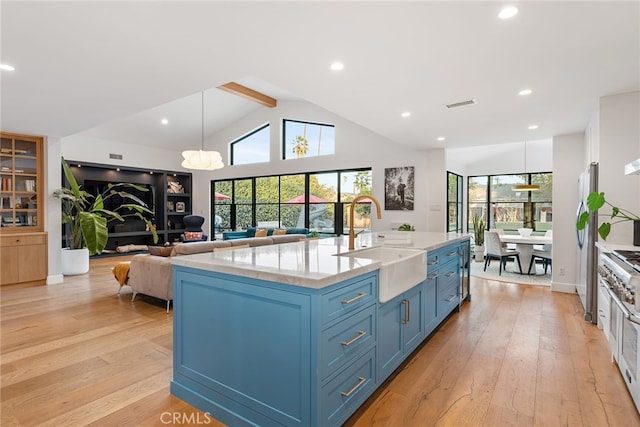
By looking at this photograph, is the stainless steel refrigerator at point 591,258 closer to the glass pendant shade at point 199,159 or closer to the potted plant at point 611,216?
the potted plant at point 611,216

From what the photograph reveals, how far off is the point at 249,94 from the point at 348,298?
23.0 ft

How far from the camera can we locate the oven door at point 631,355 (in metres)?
1.96

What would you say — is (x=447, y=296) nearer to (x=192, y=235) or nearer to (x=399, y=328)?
(x=399, y=328)

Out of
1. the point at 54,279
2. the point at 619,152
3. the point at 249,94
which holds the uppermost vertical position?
the point at 249,94

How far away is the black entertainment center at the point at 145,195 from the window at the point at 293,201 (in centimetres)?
108

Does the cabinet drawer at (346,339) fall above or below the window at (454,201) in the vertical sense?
below

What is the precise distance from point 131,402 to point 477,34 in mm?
3359

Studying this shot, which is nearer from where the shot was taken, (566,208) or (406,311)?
(406,311)

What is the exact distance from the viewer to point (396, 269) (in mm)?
2205

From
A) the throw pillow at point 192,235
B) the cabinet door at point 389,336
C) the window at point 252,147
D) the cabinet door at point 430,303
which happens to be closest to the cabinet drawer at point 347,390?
the cabinet door at point 389,336

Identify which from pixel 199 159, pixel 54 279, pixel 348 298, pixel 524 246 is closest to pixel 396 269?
pixel 348 298

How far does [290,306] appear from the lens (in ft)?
5.41

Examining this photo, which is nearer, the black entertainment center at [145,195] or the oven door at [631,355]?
the oven door at [631,355]

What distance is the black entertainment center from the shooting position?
327 inches
